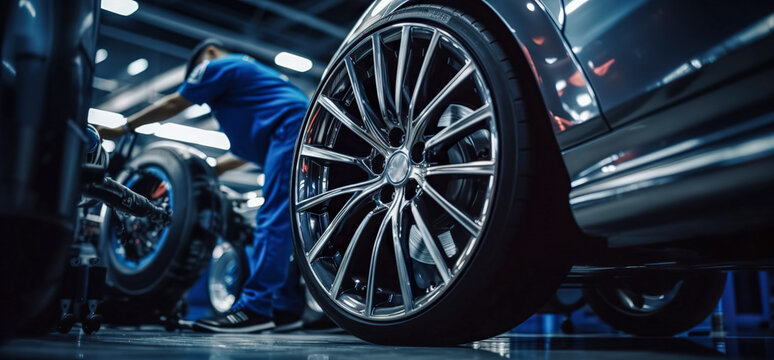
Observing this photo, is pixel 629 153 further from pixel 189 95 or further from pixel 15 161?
pixel 189 95

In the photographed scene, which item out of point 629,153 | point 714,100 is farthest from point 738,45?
point 629,153

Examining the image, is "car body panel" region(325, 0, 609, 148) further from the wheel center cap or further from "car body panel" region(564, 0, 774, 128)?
the wheel center cap

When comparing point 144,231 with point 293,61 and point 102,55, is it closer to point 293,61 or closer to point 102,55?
point 293,61

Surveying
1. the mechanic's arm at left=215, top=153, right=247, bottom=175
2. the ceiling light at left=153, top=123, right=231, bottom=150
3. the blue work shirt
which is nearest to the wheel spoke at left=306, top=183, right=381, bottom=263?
the blue work shirt

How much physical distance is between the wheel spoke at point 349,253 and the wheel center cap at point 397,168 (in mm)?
96

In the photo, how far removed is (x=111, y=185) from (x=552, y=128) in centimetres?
155

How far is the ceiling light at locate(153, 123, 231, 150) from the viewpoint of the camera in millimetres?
14844

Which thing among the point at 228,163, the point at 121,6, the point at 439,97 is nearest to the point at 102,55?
the point at 121,6

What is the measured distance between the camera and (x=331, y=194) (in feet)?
6.13

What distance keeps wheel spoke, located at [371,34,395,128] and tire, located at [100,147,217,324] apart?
1858mm

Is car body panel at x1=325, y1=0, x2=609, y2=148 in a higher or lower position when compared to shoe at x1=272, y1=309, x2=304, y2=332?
higher

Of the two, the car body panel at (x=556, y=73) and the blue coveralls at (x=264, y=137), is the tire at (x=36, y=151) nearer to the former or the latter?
the car body panel at (x=556, y=73)

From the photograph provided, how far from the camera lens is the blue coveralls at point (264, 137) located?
308 centimetres

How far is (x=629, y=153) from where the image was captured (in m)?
1.17
